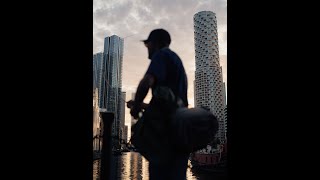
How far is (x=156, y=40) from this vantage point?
246 centimetres

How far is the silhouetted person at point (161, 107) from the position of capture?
7.18 feet

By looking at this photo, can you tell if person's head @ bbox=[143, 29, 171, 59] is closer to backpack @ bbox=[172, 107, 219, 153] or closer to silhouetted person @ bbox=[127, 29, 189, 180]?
silhouetted person @ bbox=[127, 29, 189, 180]

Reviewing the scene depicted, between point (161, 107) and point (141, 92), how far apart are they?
213 millimetres

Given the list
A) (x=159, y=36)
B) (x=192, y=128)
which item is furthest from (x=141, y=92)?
(x=159, y=36)

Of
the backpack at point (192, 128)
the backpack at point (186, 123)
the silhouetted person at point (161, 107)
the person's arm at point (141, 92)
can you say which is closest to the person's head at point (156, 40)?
the silhouetted person at point (161, 107)

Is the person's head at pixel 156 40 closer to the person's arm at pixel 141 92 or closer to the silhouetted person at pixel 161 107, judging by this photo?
the silhouetted person at pixel 161 107

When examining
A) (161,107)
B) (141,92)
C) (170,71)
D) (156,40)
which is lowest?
(161,107)

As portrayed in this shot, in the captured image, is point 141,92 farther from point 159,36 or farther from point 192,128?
point 159,36

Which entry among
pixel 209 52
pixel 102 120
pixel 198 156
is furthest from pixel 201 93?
pixel 102 120

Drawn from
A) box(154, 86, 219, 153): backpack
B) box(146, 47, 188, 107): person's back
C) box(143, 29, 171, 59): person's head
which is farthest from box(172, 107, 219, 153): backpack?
box(143, 29, 171, 59): person's head

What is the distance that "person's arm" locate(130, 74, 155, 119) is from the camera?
7.08 ft
